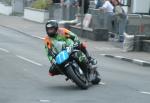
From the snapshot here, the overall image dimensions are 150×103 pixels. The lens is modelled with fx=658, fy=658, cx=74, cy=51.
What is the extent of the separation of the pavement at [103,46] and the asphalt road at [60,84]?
42 cm

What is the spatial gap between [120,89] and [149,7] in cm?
1990

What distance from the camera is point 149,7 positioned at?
3306 centimetres

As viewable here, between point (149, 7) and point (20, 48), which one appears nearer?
point (20, 48)

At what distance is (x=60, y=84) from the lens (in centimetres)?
1461

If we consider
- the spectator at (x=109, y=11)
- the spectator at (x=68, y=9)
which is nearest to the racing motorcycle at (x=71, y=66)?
the spectator at (x=109, y=11)

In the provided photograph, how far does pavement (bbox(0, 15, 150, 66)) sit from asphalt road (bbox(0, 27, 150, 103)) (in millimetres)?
420

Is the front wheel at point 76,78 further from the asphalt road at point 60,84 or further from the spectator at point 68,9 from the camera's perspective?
the spectator at point 68,9

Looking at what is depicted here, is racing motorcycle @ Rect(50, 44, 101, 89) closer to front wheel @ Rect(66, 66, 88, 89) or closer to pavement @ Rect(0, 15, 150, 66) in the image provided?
front wheel @ Rect(66, 66, 88, 89)

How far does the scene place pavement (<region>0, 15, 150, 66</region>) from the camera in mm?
20469

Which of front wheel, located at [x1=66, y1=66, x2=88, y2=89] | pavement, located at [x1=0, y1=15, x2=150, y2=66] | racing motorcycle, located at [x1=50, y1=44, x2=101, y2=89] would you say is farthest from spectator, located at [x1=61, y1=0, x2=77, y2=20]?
front wheel, located at [x1=66, y1=66, x2=88, y2=89]

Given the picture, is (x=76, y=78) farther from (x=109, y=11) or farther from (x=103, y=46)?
(x=109, y=11)

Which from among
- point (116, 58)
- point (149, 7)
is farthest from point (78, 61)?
point (149, 7)

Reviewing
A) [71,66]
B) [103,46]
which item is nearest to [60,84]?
[71,66]

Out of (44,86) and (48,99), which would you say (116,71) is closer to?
(44,86)
